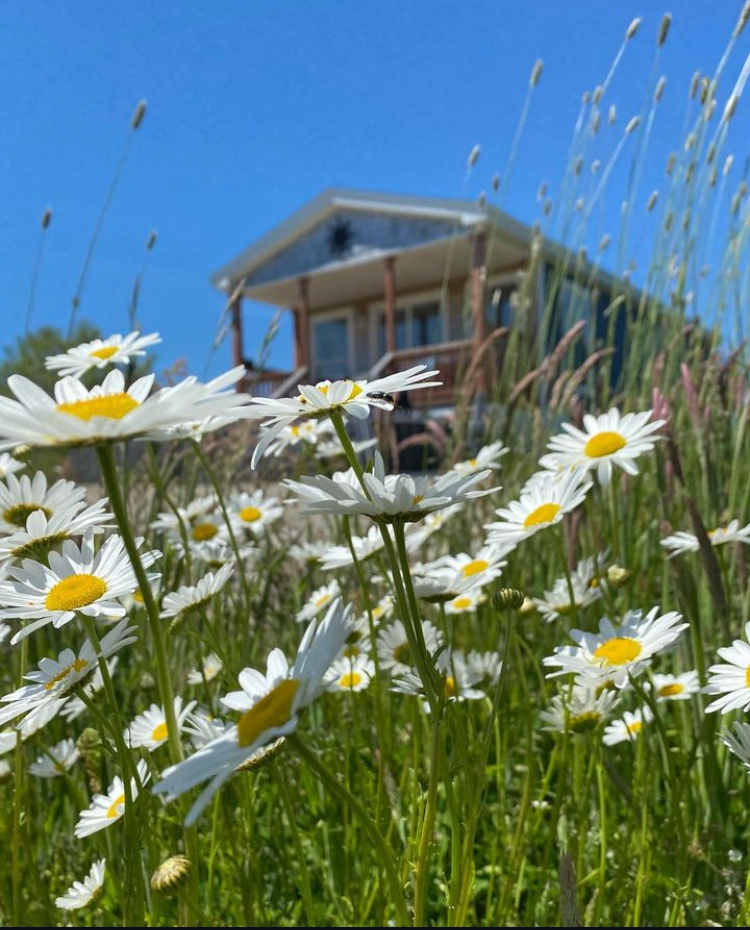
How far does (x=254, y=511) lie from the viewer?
1941mm

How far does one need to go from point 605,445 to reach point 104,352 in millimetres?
721

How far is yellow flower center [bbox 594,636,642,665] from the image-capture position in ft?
2.93

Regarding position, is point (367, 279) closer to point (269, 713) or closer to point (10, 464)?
point (10, 464)

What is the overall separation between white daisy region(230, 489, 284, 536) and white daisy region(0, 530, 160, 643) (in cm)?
107

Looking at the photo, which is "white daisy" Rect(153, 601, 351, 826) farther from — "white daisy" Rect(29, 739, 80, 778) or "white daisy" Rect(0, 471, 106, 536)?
"white daisy" Rect(29, 739, 80, 778)

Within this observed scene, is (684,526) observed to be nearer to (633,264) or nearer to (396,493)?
(396,493)

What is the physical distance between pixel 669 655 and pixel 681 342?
107 centimetres

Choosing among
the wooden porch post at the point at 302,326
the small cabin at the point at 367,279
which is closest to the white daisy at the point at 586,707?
the small cabin at the point at 367,279

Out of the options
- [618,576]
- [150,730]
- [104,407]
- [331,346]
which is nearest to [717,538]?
[618,576]

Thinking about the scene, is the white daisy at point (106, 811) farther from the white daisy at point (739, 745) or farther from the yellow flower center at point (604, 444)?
the yellow flower center at point (604, 444)

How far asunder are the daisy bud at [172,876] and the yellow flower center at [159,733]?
1.62 feet

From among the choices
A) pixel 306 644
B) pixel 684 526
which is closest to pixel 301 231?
pixel 684 526

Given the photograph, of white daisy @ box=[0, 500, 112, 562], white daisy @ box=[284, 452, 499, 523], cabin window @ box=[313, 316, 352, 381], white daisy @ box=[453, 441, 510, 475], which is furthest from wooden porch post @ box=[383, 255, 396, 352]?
white daisy @ box=[284, 452, 499, 523]

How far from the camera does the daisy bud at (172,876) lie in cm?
56
